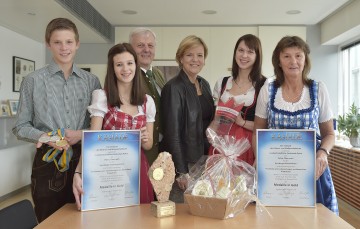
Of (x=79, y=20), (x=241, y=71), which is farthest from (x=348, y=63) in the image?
(x=241, y=71)

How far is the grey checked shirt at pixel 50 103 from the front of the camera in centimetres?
182

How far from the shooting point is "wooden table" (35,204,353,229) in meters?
1.36

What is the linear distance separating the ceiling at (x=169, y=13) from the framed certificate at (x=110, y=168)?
11.7 feet

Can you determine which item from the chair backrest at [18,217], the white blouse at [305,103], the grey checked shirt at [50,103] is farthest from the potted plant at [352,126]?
the chair backrest at [18,217]

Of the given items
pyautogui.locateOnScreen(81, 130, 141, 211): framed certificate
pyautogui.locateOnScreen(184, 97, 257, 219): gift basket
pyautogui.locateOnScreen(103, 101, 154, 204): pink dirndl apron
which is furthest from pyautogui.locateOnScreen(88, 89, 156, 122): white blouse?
pyautogui.locateOnScreen(184, 97, 257, 219): gift basket

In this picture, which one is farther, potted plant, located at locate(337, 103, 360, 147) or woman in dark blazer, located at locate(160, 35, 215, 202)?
potted plant, located at locate(337, 103, 360, 147)

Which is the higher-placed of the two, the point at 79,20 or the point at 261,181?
the point at 79,20

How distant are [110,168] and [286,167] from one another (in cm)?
75

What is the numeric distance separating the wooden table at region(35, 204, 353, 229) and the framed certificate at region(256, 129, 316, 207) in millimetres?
50

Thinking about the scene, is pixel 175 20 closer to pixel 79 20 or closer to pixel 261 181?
pixel 79 20

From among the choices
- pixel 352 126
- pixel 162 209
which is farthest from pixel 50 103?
pixel 352 126

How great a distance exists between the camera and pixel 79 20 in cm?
540

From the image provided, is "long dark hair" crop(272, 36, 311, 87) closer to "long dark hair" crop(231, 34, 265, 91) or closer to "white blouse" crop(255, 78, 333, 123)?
"white blouse" crop(255, 78, 333, 123)

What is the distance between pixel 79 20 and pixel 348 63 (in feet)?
15.9
